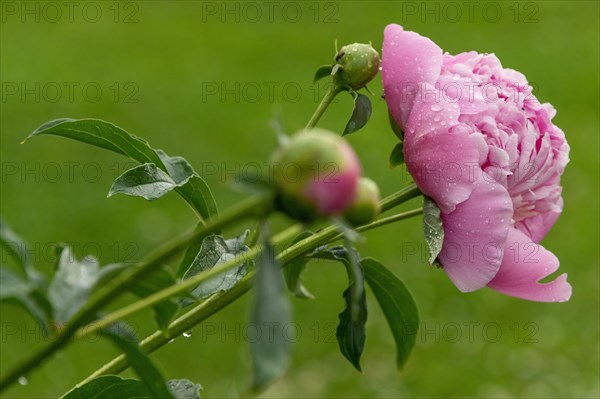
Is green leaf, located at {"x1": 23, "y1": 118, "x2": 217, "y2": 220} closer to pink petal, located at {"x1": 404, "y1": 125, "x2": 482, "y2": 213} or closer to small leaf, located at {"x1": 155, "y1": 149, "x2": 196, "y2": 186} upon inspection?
small leaf, located at {"x1": 155, "y1": 149, "x2": 196, "y2": 186}

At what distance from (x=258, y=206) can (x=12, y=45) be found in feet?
15.8

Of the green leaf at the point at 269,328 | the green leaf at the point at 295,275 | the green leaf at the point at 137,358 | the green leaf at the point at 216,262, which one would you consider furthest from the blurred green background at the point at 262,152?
the green leaf at the point at 269,328

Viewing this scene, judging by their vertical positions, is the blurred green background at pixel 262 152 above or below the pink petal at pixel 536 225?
below

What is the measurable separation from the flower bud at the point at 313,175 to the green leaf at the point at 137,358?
0.14 metres

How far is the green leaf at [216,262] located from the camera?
64cm

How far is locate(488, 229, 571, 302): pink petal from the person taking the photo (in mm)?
765

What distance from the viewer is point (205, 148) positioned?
400 centimetres

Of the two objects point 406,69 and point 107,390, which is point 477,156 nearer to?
point 406,69

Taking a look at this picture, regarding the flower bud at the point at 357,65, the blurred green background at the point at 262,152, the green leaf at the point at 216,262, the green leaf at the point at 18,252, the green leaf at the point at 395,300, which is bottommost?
the blurred green background at the point at 262,152

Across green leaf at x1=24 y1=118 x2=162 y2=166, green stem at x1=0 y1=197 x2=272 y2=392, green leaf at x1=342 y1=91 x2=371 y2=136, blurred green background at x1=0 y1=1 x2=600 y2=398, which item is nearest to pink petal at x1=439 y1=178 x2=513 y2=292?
green leaf at x1=342 y1=91 x2=371 y2=136

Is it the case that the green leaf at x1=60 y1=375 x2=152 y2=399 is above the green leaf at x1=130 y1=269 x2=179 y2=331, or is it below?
below

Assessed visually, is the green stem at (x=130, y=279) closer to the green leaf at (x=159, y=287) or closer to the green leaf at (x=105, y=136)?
the green leaf at (x=159, y=287)

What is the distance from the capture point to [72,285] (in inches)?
18.9

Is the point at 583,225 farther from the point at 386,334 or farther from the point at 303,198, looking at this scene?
the point at 303,198
